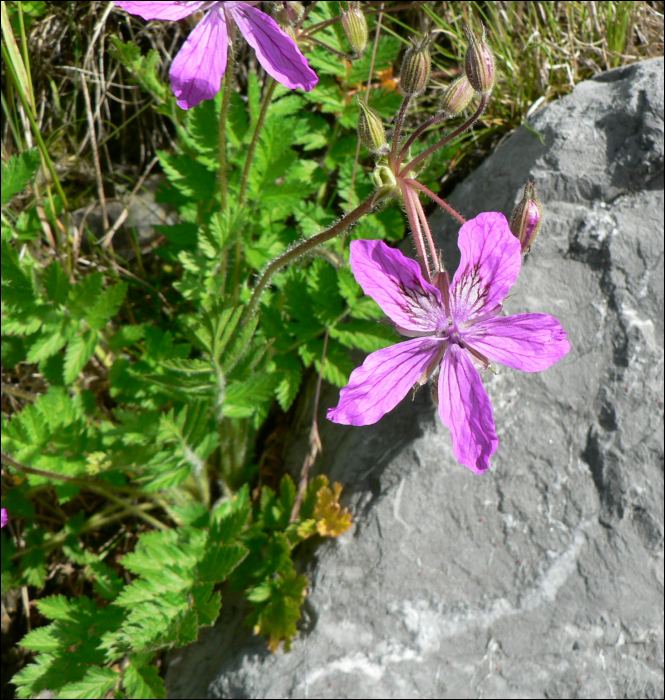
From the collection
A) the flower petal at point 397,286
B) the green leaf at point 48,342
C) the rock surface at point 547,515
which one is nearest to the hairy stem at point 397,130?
the flower petal at point 397,286

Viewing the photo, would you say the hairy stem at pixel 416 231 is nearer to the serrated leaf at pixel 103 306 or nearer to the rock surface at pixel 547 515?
the rock surface at pixel 547 515

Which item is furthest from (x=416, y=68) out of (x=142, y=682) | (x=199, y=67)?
(x=142, y=682)

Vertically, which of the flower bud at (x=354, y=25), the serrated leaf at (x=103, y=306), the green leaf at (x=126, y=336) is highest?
Result: the flower bud at (x=354, y=25)

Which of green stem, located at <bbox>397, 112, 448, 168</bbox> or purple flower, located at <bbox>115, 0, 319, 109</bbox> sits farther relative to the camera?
purple flower, located at <bbox>115, 0, 319, 109</bbox>

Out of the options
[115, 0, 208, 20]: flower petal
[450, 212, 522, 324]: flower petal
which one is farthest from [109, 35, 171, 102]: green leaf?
[450, 212, 522, 324]: flower petal

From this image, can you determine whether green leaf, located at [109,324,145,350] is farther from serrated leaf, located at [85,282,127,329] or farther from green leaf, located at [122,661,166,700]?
green leaf, located at [122,661,166,700]

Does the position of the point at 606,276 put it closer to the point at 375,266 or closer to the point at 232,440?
the point at 375,266

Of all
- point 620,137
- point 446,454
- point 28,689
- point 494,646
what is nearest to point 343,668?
point 494,646
